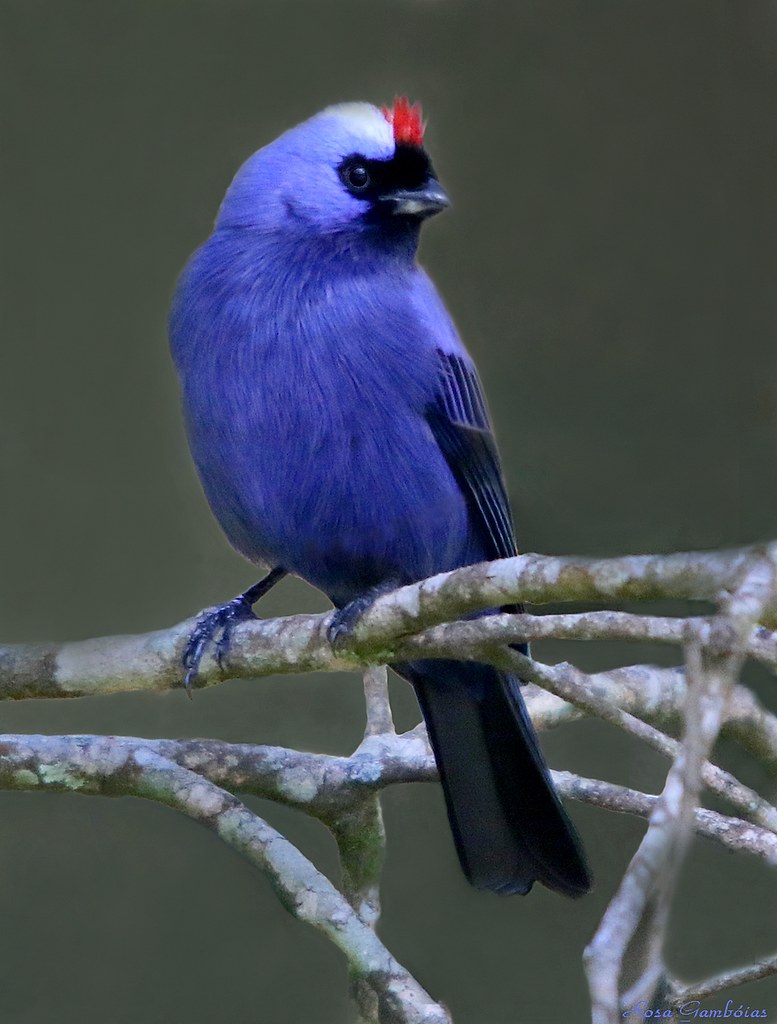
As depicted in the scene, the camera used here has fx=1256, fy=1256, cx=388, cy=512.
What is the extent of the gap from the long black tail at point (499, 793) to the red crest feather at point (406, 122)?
1.11 meters

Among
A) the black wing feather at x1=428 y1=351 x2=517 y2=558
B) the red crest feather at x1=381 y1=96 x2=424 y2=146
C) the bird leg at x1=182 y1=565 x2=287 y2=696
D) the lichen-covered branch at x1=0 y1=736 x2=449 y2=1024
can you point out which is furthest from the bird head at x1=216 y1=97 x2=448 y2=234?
the lichen-covered branch at x1=0 y1=736 x2=449 y2=1024

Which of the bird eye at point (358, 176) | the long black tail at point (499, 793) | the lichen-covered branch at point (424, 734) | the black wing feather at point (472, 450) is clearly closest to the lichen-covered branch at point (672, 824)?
the lichen-covered branch at point (424, 734)

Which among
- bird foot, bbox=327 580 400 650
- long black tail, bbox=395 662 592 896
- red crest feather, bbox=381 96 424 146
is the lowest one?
long black tail, bbox=395 662 592 896

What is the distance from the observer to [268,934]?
9.55ft

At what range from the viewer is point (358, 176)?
2.66m

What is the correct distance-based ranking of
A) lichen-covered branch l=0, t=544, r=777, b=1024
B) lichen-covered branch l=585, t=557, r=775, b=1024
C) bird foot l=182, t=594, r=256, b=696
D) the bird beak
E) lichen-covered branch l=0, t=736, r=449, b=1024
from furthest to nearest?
the bird beak, bird foot l=182, t=594, r=256, b=696, lichen-covered branch l=0, t=736, r=449, b=1024, lichen-covered branch l=0, t=544, r=777, b=1024, lichen-covered branch l=585, t=557, r=775, b=1024

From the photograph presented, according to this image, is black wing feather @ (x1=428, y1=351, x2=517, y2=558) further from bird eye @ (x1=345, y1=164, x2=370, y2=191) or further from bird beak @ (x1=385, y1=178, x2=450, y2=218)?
bird eye @ (x1=345, y1=164, x2=370, y2=191)

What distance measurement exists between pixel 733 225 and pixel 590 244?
0.45 meters

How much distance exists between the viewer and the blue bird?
2490 millimetres

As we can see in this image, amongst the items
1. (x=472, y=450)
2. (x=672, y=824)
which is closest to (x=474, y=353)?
(x=472, y=450)

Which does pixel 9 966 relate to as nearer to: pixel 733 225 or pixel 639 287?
pixel 639 287

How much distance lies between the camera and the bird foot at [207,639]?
2332mm

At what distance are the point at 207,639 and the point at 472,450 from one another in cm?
67

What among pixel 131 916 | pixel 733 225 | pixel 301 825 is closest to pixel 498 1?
pixel 733 225
